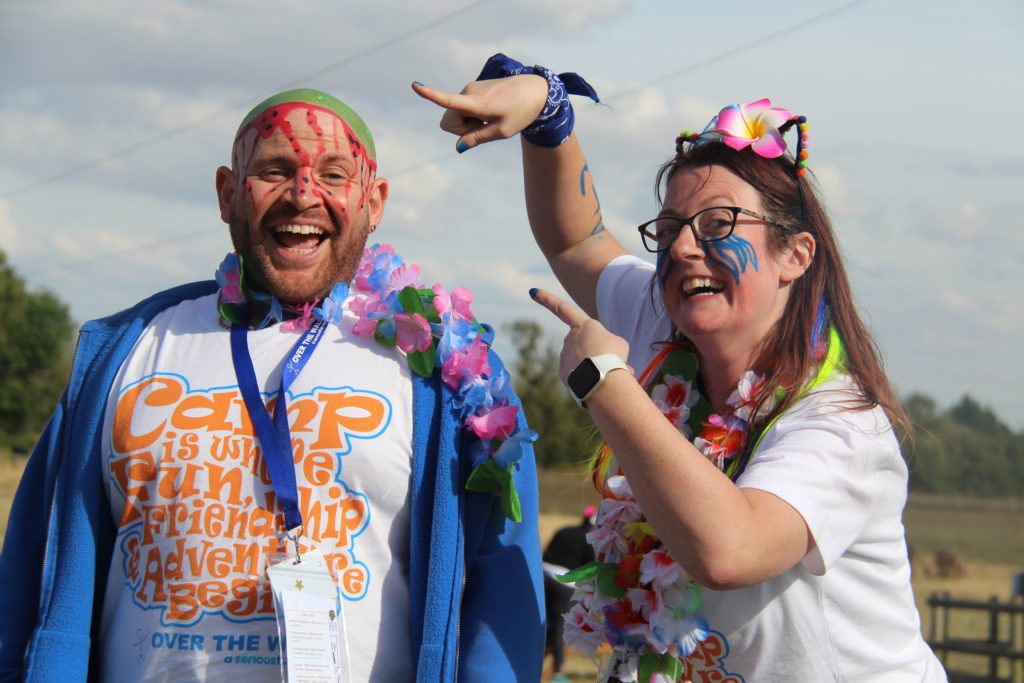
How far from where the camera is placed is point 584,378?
7.83 ft

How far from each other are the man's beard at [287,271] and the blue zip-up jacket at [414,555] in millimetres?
321

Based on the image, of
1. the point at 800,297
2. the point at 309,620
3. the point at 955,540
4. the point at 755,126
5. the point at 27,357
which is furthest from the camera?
the point at 27,357

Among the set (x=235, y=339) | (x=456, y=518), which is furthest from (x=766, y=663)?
(x=235, y=339)

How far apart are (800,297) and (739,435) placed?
35 cm

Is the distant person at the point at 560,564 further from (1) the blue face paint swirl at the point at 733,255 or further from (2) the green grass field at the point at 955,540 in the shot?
(1) the blue face paint swirl at the point at 733,255

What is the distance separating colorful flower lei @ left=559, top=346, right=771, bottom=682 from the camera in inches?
105

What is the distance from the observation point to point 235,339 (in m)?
2.81

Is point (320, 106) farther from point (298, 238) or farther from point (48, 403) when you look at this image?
point (48, 403)

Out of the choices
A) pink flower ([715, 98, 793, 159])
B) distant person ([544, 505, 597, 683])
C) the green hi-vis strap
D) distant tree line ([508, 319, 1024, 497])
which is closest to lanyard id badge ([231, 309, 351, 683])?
the green hi-vis strap

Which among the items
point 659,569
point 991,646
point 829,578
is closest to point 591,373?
point 659,569

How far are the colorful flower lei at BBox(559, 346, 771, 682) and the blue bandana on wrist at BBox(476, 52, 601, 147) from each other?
0.69 meters

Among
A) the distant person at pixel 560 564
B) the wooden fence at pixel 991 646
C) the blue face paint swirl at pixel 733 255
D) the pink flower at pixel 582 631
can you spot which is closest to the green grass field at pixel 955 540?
the distant person at pixel 560 564

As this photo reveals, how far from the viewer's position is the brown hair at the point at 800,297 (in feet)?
8.65

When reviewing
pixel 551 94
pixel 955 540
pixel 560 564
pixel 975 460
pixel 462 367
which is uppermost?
pixel 975 460
